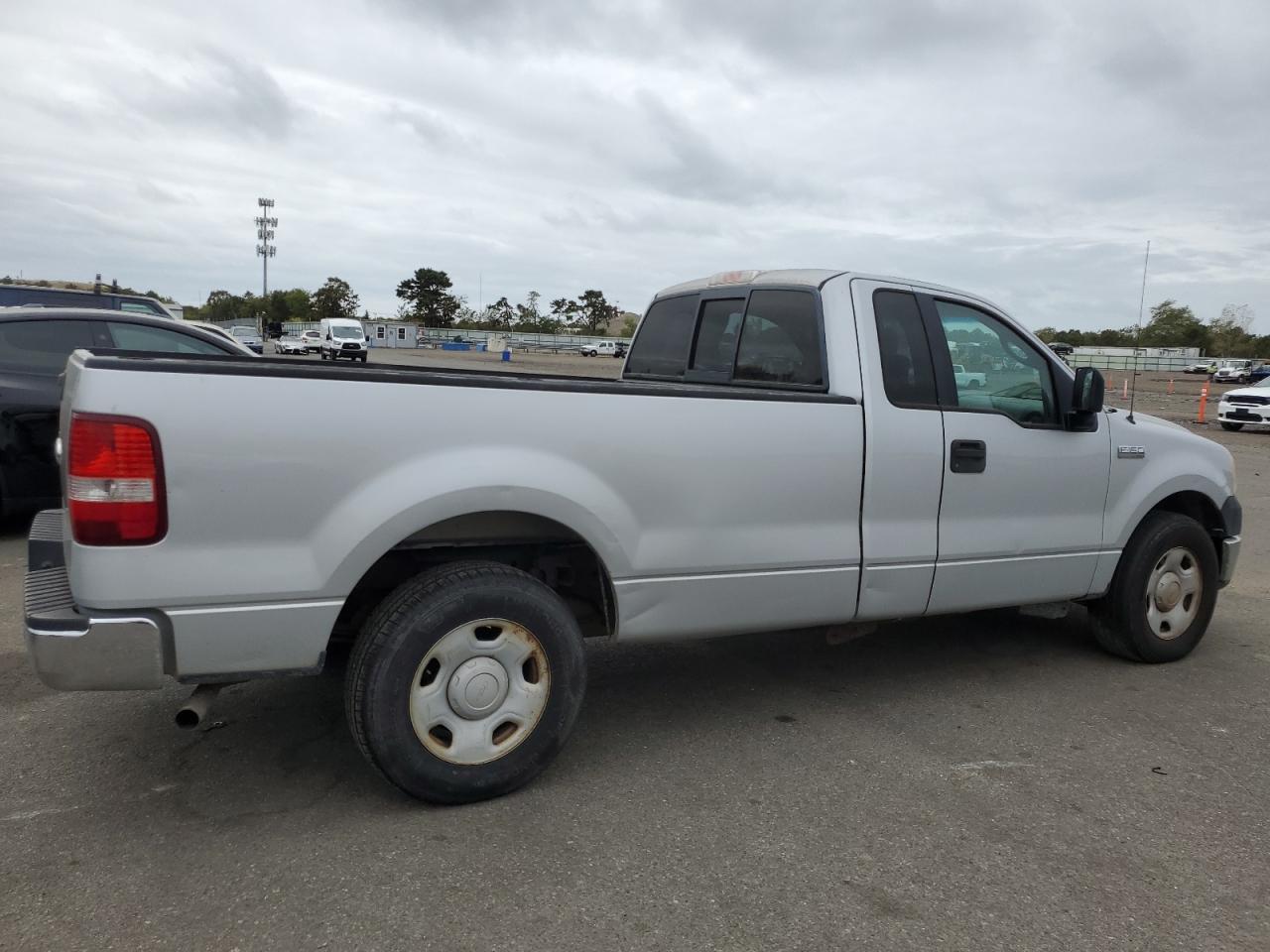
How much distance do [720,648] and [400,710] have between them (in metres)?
2.42

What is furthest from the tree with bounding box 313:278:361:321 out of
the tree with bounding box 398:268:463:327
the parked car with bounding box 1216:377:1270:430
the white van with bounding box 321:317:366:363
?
the parked car with bounding box 1216:377:1270:430

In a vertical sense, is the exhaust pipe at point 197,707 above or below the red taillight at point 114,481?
below

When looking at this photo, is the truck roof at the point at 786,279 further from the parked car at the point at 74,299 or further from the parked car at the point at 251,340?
the parked car at the point at 251,340

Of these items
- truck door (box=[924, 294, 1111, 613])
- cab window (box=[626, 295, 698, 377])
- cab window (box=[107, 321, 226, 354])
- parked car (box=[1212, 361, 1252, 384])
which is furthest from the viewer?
parked car (box=[1212, 361, 1252, 384])

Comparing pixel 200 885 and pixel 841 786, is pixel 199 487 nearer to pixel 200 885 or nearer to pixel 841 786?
pixel 200 885

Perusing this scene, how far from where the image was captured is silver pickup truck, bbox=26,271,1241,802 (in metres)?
2.75

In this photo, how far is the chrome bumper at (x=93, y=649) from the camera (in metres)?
2.71

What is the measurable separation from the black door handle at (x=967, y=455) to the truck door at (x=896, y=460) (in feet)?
0.21

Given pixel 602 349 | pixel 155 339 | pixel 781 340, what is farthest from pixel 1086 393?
pixel 602 349

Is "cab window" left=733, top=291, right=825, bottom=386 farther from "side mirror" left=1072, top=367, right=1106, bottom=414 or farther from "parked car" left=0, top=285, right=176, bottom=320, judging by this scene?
"parked car" left=0, top=285, right=176, bottom=320

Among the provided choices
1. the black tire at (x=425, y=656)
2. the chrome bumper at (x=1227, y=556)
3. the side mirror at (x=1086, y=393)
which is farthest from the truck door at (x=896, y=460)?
the chrome bumper at (x=1227, y=556)

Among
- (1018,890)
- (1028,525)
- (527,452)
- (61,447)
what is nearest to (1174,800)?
(1018,890)

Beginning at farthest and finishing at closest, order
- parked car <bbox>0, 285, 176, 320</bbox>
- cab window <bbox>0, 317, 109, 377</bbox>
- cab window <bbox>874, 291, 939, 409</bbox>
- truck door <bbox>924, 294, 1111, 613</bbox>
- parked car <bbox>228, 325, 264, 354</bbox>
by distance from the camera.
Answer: parked car <bbox>228, 325, 264, 354</bbox>
parked car <bbox>0, 285, 176, 320</bbox>
cab window <bbox>0, 317, 109, 377</bbox>
truck door <bbox>924, 294, 1111, 613</bbox>
cab window <bbox>874, 291, 939, 409</bbox>

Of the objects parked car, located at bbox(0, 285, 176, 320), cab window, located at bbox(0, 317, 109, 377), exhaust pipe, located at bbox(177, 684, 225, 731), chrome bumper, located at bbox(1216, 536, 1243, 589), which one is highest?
parked car, located at bbox(0, 285, 176, 320)
